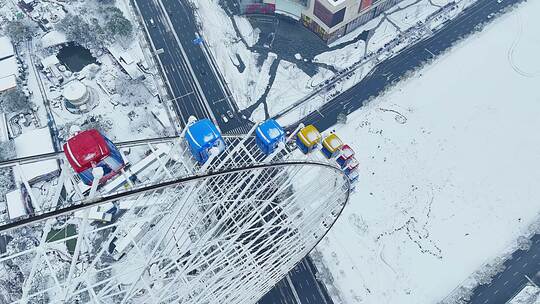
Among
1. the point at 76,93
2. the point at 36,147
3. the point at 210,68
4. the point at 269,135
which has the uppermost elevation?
the point at 76,93

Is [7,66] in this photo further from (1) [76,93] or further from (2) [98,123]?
(2) [98,123]

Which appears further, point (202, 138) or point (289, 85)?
point (289, 85)

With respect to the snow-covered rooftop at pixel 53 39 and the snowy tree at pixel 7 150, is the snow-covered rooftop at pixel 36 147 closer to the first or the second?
the snowy tree at pixel 7 150

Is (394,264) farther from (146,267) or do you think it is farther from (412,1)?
(412,1)

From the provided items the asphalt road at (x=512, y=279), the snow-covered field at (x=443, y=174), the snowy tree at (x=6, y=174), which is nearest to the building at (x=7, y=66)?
the snowy tree at (x=6, y=174)

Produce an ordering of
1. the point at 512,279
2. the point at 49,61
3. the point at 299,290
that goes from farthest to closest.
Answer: the point at 49,61
the point at 512,279
the point at 299,290

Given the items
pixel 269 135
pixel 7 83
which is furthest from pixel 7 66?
pixel 269 135

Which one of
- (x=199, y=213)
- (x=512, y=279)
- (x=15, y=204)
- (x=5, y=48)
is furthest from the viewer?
(x=5, y=48)

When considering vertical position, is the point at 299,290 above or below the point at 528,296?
above
